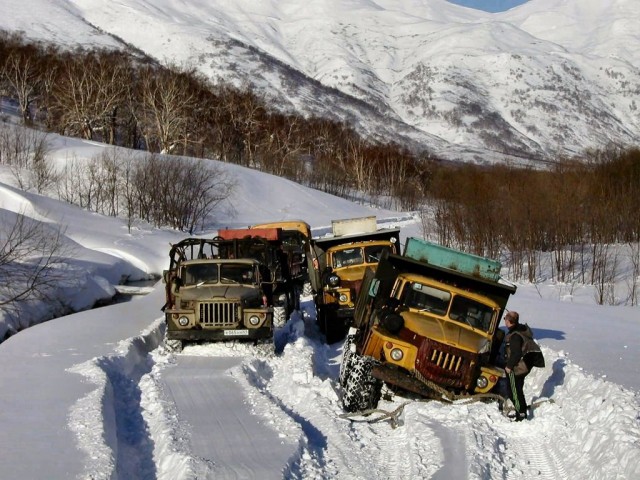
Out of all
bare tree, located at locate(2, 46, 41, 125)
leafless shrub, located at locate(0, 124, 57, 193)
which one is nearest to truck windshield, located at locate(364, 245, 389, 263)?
leafless shrub, located at locate(0, 124, 57, 193)

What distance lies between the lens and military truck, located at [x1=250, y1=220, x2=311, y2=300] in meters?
21.9

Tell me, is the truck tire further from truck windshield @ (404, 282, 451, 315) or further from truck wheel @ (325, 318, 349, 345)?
truck windshield @ (404, 282, 451, 315)

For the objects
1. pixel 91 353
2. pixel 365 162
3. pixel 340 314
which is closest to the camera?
pixel 91 353

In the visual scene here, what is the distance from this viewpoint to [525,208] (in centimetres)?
3653

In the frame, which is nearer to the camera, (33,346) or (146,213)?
(33,346)

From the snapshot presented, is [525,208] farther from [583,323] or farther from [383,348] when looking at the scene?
[383,348]

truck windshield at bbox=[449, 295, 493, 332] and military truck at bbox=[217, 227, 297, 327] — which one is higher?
truck windshield at bbox=[449, 295, 493, 332]

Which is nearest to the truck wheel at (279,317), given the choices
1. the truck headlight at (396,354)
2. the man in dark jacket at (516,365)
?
the truck headlight at (396,354)

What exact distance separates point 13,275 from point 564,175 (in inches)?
1243

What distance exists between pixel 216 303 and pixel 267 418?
16.8 feet

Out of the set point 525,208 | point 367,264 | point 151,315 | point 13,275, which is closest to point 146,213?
point 525,208

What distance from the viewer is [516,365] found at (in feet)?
33.9

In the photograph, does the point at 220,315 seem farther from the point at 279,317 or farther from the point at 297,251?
the point at 297,251

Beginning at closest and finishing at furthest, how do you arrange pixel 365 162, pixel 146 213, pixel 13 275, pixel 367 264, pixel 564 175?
1. pixel 367 264
2. pixel 13 275
3. pixel 564 175
4. pixel 146 213
5. pixel 365 162
